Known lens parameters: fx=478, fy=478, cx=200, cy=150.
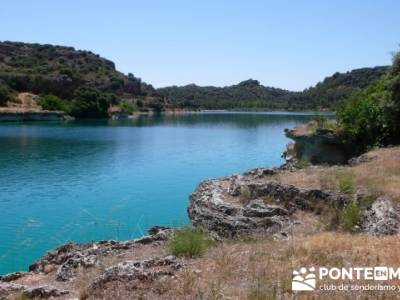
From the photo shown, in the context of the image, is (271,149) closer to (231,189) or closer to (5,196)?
(5,196)

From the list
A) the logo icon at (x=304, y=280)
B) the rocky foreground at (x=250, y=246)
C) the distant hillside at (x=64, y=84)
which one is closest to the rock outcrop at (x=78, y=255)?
the rocky foreground at (x=250, y=246)

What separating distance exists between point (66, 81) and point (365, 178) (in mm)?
148933

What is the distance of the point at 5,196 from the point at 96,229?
37.8 ft

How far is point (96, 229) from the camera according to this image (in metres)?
24.7

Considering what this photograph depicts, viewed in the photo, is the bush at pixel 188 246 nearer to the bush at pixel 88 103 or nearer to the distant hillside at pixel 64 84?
the distant hillside at pixel 64 84

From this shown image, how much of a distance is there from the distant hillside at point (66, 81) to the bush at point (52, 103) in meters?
1.08

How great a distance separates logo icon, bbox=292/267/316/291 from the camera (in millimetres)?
7762

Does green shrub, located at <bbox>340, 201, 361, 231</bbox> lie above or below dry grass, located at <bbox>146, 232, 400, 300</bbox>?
below

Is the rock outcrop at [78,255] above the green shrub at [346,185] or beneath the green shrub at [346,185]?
beneath

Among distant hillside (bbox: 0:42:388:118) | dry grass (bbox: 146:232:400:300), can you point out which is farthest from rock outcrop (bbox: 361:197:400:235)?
distant hillside (bbox: 0:42:388:118)

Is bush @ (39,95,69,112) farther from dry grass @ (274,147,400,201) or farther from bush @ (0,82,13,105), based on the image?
dry grass @ (274,147,400,201)

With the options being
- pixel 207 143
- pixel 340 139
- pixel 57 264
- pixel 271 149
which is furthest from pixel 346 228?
pixel 207 143

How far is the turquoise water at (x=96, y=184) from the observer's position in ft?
79.6

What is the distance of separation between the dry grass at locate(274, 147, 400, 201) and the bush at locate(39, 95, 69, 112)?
125 metres
